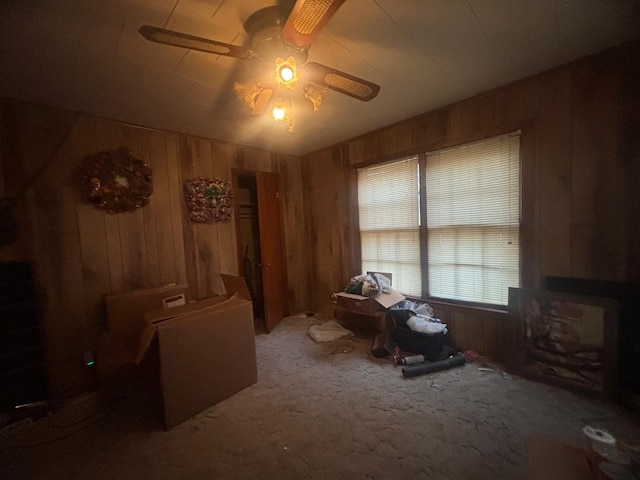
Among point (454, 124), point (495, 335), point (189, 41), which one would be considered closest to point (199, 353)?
point (189, 41)

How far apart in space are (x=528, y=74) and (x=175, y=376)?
3353mm

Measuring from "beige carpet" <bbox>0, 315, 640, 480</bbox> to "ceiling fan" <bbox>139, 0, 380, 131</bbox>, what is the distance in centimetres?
201

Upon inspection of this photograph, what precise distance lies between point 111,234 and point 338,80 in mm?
2328

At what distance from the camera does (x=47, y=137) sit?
194 centimetres

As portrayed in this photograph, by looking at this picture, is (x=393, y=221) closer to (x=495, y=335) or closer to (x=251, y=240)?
(x=495, y=335)

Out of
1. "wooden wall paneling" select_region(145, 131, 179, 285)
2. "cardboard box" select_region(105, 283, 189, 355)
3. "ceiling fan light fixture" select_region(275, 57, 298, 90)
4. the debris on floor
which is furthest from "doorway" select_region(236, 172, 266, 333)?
"ceiling fan light fixture" select_region(275, 57, 298, 90)

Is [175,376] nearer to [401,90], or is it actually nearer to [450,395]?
[450,395]

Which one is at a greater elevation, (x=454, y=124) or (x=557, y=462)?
(x=454, y=124)

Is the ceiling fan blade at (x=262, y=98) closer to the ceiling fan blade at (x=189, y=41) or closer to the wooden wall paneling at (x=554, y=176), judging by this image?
the ceiling fan blade at (x=189, y=41)

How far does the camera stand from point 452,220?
2406 millimetres

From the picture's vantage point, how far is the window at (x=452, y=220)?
2121 mm

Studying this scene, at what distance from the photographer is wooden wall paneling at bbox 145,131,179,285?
2455mm

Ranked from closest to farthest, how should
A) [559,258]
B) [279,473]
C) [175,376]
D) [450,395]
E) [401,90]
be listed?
[279,473]
[175,376]
[450,395]
[559,258]
[401,90]

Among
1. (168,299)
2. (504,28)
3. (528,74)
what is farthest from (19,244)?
(528,74)
